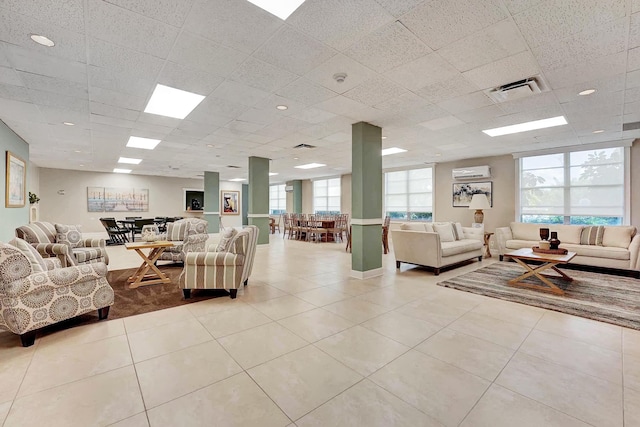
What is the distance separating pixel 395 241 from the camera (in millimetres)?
5477

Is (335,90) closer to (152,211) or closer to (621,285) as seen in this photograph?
(621,285)

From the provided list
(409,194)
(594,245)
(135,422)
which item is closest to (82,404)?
(135,422)

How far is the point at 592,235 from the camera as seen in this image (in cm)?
553

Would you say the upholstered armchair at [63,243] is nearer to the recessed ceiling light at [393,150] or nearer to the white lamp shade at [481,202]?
the recessed ceiling light at [393,150]

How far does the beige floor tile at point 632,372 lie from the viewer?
6.05ft

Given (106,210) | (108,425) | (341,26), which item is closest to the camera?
(108,425)

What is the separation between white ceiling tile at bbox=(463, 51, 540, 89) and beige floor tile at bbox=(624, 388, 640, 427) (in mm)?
2753

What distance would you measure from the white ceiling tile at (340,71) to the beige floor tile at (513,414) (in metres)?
2.92

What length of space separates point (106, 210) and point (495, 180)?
13923 mm

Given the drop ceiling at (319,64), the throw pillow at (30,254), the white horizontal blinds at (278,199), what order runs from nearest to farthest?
the drop ceiling at (319,64)
the throw pillow at (30,254)
the white horizontal blinds at (278,199)

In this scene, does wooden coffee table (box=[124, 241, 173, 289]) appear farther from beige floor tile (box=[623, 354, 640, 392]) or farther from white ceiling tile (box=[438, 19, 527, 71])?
beige floor tile (box=[623, 354, 640, 392])

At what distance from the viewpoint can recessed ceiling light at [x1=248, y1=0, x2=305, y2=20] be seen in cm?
202

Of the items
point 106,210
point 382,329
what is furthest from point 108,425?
point 106,210

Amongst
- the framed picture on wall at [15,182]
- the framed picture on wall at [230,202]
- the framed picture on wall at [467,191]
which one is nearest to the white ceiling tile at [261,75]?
the framed picture on wall at [15,182]
